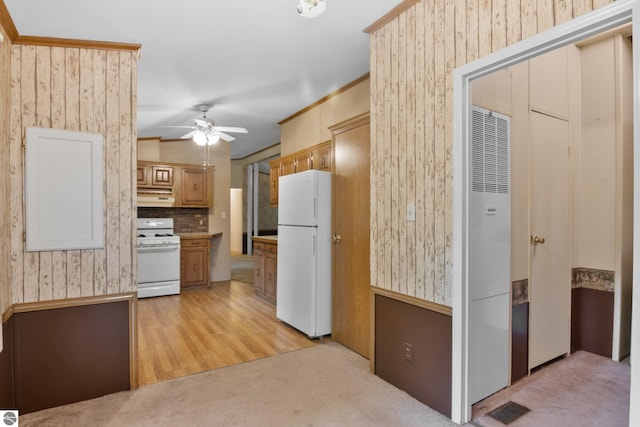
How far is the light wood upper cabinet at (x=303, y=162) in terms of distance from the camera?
3.76 m

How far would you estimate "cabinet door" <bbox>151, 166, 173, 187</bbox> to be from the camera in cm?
567

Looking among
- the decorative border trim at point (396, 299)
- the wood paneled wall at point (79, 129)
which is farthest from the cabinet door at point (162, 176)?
the decorative border trim at point (396, 299)

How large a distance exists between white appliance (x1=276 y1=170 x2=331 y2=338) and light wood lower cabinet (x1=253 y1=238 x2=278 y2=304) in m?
0.90

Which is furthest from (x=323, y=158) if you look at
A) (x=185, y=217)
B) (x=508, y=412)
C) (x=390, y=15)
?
(x=185, y=217)

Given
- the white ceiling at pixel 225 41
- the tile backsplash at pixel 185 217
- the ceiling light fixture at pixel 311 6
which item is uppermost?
the white ceiling at pixel 225 41

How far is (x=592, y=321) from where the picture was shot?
9.95ft

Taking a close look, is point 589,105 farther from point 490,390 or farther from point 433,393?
point 433,393

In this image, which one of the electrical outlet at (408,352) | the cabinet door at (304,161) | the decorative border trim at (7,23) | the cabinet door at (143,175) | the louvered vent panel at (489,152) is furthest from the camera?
the cabinet door at (143,175)

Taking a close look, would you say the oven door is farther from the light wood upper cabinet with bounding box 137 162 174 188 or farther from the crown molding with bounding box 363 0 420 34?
the crown molding with bounding box 363 0 420 34

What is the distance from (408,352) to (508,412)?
2.20ft

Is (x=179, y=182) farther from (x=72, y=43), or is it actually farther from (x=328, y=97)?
(x=72, y=43)

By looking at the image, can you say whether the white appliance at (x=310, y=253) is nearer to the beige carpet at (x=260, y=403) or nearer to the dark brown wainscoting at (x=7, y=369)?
the beige carpet at (x=260, y=403)

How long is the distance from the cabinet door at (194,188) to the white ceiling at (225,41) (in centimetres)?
184

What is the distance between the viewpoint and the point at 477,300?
2195 mm
